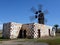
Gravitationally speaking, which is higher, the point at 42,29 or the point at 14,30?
the point at 42,29

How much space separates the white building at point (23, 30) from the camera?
29453 millimetres

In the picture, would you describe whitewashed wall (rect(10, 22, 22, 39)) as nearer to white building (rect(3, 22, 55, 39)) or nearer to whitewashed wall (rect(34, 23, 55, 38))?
white building (rect(3, 22, 55, 39))

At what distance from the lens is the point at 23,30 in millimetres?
31422

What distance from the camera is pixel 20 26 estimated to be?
103 feet

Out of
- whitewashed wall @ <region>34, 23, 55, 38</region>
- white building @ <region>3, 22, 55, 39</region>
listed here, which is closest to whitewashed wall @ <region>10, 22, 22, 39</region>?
white building @ <region>3, 22, 55, 39</region>

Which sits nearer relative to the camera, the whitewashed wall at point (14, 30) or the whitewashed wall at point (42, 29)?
the whitewashed wall at point (14, 30)

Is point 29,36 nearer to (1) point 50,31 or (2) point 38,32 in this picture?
(2) point 38,32

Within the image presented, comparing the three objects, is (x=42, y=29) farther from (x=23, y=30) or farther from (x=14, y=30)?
(x=14, y=30)

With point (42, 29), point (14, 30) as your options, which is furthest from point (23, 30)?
point (42, 29)

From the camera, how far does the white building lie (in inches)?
1160

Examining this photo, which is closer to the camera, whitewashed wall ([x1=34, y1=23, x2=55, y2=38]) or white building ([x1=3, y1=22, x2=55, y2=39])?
white building ([x1=3, y1=22, x2=55, y2=39])

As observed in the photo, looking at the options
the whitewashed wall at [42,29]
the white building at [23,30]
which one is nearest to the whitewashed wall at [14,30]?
the white building at [23,30]

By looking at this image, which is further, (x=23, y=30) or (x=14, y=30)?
(x=23, y=30)

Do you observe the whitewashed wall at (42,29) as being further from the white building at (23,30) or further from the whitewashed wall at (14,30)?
the whitewashed wall at (14,30)
